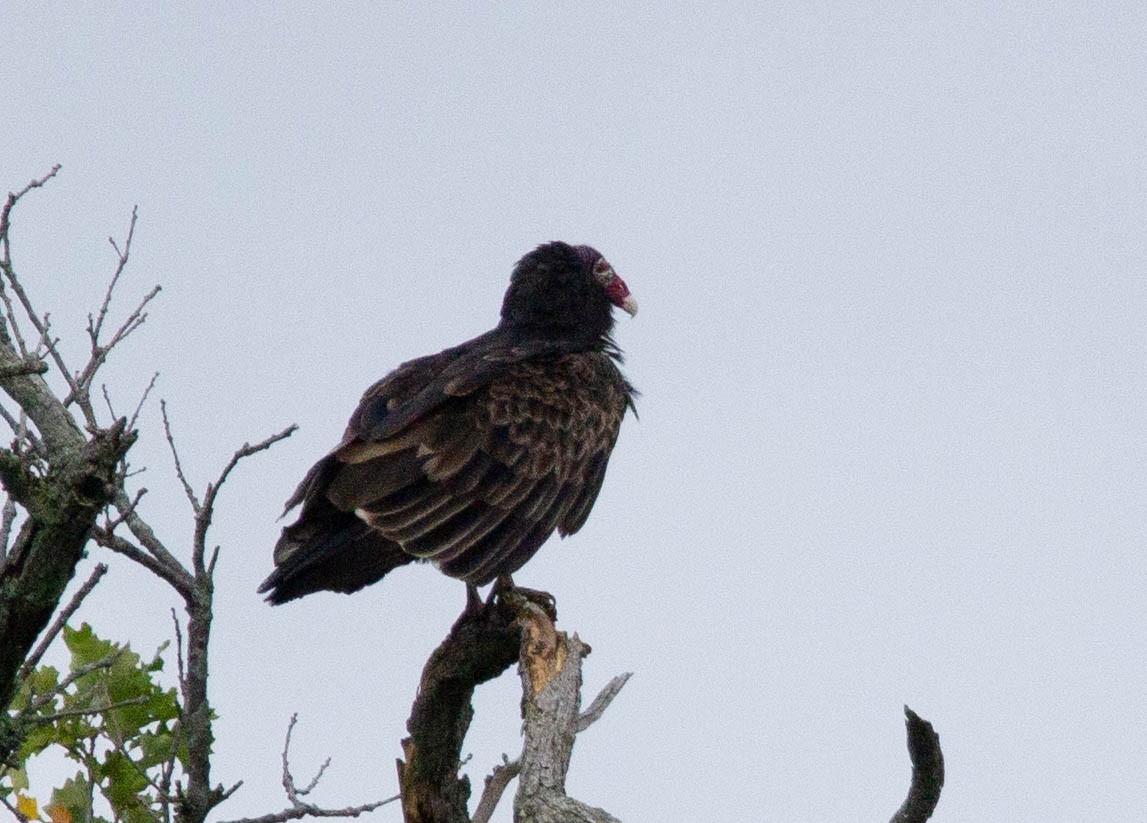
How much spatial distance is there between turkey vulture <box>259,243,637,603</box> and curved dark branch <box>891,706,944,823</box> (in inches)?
86.5

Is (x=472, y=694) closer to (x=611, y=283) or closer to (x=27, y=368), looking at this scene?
(x=27, y=368)

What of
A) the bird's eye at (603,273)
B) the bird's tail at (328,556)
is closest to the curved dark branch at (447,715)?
the bird's tail at (328,556)

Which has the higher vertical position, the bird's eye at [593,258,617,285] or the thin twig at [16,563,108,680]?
the bird's eye at [593,258,617,285]

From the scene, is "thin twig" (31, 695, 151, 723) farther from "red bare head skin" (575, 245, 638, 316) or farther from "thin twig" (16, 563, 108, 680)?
"red bare head skin" (575, 245, 638, 316)

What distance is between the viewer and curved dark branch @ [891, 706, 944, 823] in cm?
258

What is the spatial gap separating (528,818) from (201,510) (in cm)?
98

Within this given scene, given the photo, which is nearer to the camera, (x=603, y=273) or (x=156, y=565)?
(x=156, y=565)

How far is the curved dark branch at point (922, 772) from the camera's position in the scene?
101 inches

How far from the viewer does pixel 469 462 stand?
504 centimetres

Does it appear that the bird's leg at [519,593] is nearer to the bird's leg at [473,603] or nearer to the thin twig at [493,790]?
the bird's leg at [473,603]

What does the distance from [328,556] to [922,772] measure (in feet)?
7.66

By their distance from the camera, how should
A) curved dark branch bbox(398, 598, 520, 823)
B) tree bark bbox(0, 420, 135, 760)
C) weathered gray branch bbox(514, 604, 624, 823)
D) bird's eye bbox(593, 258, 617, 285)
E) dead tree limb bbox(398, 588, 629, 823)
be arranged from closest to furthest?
1. tree bark bbox(0, 420, 135, 760)
2. weathered gray branch bbox(514, 604, 624, 823)
3. dead tree limb bbox(398, 588, 629, 823)
4. curved dark branch bbox(398, 598, 520, 823)
5. bird's eye bbox(593, 258, 617, 285)

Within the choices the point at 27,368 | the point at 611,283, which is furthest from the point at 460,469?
the point at 27,368

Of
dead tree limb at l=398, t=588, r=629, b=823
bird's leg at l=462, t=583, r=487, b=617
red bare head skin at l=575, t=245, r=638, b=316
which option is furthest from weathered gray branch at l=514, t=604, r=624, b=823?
red bare head skin at l=575, t=245, r=638, b=316
